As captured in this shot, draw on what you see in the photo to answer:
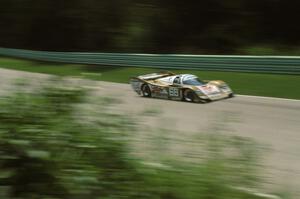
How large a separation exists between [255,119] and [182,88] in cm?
324

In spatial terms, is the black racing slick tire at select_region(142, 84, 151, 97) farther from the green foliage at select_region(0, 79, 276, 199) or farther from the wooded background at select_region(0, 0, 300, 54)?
the green foliage at select_region(0, 79, 276, 199)

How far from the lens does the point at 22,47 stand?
1362 inches

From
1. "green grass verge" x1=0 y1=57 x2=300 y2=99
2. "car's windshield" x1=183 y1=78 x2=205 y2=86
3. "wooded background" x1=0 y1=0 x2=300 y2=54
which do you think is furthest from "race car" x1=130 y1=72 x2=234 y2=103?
"wooded background" x1=0 y1=0 x2=300 y2=54

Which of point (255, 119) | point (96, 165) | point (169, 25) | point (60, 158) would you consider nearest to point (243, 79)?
point (255, 119)

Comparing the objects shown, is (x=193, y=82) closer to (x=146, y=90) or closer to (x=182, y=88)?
(x=182, y=88)

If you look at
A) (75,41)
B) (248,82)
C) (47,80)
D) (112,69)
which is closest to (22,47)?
(75,41)

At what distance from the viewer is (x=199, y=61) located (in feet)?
63.8

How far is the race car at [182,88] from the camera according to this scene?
→ 46.5ft

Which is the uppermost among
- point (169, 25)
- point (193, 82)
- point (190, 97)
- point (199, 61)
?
point (193, 82)

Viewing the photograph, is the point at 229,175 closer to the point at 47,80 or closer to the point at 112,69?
the point at 47,80

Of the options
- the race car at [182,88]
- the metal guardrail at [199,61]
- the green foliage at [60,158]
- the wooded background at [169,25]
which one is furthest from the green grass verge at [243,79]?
the green foliage at [60,158]

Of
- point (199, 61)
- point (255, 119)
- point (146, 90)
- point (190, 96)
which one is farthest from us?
point (199, 61)

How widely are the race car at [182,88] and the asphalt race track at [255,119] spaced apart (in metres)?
0.23

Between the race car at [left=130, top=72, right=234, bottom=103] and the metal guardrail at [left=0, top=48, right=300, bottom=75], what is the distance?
2998 mm
